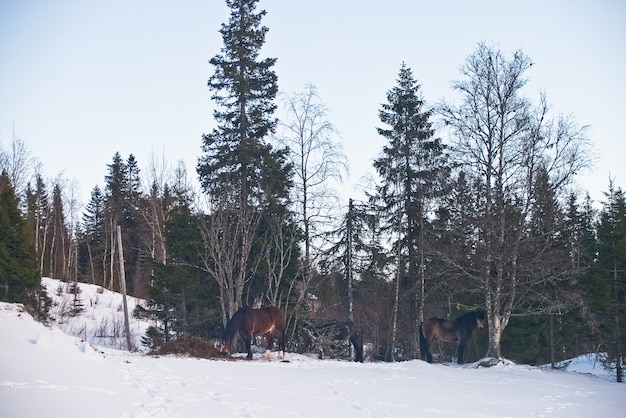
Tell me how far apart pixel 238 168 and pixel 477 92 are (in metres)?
11.1

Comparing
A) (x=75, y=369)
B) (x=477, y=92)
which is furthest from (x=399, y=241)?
(x=75, y=369)

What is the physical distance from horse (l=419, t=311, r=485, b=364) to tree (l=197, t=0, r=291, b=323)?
25.9ft

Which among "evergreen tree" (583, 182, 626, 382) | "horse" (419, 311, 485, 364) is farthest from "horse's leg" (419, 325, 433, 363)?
"evergreen tree" (583, 182, 626, 382)

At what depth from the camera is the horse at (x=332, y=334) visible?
20203 mm

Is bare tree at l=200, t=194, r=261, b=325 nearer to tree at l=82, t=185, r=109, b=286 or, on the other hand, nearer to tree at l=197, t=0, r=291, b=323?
tree at l=197, t=0, r=291, b=323

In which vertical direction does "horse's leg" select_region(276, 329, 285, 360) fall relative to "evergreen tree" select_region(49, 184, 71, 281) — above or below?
below

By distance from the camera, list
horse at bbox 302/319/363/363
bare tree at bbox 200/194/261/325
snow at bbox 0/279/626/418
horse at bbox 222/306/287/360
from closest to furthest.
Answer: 1. snow at bbox 0/279/626/418
2. horse at bbox 222/306/287/360
3. horse at bbox 302/319/363/363
4. bare tree at bbox 200/194/261/325

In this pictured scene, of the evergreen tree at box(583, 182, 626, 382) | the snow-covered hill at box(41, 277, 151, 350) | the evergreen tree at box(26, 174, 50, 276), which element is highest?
the evergreen tree at box(26, 174, 50, 276)

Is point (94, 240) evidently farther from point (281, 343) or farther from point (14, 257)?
point (281, 343)

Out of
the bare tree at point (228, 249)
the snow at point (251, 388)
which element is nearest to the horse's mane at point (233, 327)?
the snow at point (251, 388)

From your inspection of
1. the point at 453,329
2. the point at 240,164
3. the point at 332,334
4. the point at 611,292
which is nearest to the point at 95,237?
the point at 240,164

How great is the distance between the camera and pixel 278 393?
10375 millimetres

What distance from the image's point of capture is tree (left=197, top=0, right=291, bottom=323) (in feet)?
75.2

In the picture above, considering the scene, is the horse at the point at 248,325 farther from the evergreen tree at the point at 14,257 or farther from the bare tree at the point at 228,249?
the evergreen tree at the point at 14,257
